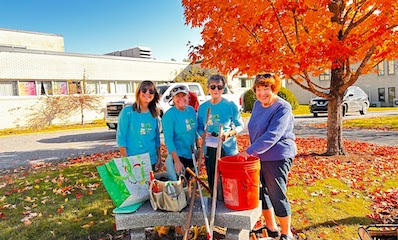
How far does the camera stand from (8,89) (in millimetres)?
19844

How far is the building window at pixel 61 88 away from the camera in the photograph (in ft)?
71.7

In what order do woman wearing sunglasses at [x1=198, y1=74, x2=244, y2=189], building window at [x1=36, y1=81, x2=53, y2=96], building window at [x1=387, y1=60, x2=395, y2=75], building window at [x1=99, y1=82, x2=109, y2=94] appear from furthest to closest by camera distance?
building window at [x1=387, y1=60, x2=395, y2=75] → building window at [x1=99, y1=82, x2=109, y2=94] → building window at [x1=36, y1=81, x2=53, y2=96] → woman wearing sunglasses at [x1=198, y1=74, x2=244, y2=189]

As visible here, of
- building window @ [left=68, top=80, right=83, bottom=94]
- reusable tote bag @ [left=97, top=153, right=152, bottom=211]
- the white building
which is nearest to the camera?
reusable tote bag @ [left=97, top=153, right=152, bottom=211]

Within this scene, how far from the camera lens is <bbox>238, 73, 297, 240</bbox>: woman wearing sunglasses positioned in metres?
3.40

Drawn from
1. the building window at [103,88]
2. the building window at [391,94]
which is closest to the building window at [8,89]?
the building window at [103,88]

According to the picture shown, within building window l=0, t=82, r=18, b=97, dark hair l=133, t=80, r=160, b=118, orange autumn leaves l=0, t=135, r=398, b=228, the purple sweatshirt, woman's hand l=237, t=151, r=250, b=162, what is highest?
building window l=0, t=82, r=18, b=97

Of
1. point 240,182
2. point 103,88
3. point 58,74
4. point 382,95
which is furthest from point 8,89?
point 382,95

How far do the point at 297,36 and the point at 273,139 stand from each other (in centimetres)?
446

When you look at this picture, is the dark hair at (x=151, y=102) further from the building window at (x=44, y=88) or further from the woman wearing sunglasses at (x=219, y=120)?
the building window at (x=44, y=88)

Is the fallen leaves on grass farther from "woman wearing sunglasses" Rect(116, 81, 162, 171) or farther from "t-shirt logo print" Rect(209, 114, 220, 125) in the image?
"t-shirt logo print" Rect(209, 114, 220, 125)

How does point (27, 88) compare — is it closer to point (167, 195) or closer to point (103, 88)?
point (103, 88)

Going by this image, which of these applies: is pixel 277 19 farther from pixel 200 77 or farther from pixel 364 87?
pixel 364 87

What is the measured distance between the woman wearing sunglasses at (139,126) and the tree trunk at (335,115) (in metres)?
5.48

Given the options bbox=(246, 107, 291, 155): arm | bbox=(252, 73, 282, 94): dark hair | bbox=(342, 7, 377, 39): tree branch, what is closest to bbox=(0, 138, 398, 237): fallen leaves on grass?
bbox=(246, 107, 291, 155): arm
